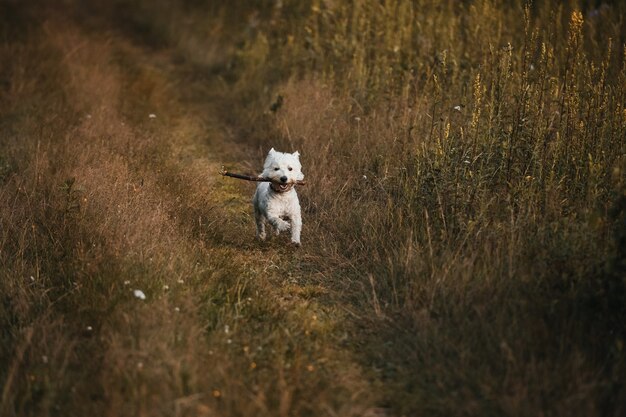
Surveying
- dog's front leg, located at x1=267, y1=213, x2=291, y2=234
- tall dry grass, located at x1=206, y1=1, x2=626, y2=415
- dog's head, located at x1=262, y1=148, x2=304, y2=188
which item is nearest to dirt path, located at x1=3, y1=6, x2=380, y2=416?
dog's front leg, located at x1=267, y1=213, x2=291, y2=234

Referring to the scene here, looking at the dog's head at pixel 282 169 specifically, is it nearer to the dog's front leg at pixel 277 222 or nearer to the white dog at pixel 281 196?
the white dog at pixel 281 196

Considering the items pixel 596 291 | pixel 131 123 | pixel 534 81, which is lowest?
pixel 131 123

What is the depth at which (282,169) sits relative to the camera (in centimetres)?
580

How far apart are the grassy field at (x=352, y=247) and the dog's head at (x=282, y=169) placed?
559 millimetres

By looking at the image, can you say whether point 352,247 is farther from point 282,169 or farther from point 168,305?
point 168,305

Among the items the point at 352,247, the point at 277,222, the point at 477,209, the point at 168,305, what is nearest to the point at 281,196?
the point at 277,222

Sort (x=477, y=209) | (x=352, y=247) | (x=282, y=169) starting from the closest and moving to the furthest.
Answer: (x=477, y=209) < (x=352, y=247) < (x=282, y=169)

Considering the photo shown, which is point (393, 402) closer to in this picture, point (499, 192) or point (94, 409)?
point (94, 409)

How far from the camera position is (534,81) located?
560 centimetres

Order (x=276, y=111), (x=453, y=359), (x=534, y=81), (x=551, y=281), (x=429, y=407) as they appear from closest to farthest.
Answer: (x=429, y=407) → (x=453, y=359) → (x=551, y=281) → (x=534, y=81) → (x=276, y=111)

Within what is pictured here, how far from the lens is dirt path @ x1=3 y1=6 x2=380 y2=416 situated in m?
3.49

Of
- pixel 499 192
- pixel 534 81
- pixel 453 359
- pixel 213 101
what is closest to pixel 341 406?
pixel 453 359

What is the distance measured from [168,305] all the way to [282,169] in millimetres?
2002

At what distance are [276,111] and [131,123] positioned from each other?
191 cm
